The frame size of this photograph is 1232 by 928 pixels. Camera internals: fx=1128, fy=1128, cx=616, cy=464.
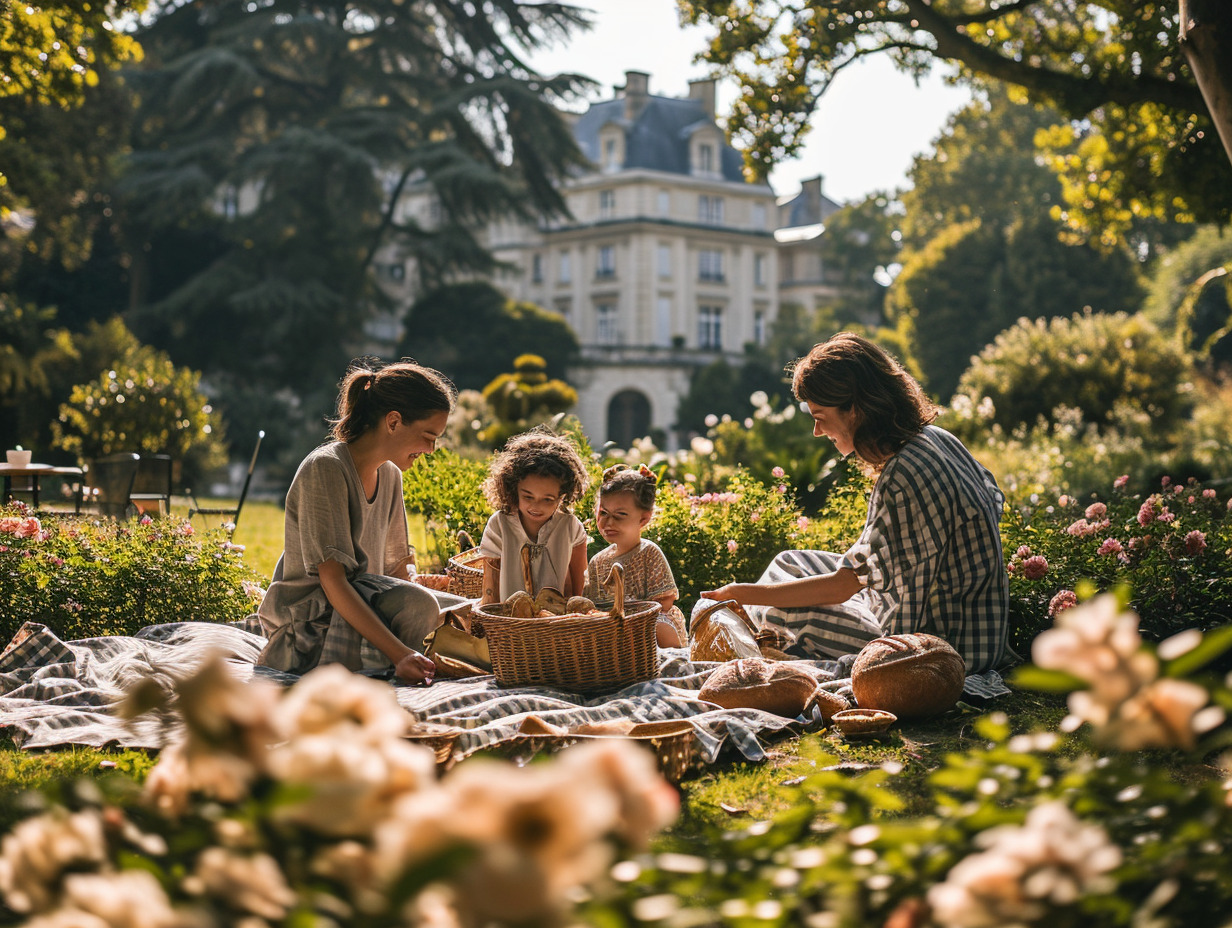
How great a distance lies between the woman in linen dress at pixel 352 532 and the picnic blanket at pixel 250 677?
0.21m

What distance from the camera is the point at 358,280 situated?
29.8 m

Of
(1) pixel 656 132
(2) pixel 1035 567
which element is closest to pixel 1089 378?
(2) pixel 1035 567

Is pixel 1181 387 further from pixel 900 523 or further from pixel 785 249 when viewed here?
pixel 785 249

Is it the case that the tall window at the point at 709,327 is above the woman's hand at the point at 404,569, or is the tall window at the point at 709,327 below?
above

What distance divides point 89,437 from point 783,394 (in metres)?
31.4

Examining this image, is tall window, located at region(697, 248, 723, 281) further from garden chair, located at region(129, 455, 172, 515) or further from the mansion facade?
garden chair, located at region(129, 455, 172, 515)

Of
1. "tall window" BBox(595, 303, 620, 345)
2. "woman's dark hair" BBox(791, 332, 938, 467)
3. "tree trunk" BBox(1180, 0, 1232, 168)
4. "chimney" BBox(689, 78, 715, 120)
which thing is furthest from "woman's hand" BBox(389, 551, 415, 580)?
"chimney" BBox(689, 78, 715, 120)

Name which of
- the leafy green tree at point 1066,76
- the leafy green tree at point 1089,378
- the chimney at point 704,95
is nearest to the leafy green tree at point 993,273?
the leafy green tree at point 1089,378

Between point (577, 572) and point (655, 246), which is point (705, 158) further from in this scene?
point (577, 572)

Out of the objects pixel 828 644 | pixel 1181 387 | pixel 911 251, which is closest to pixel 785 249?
pixel 911 251

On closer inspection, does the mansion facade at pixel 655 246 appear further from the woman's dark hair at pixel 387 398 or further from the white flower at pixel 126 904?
the white flower at pixel 126 904

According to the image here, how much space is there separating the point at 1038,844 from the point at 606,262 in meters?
52.3

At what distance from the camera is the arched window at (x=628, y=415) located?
160 ft

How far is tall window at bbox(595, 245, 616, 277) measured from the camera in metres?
52.0
